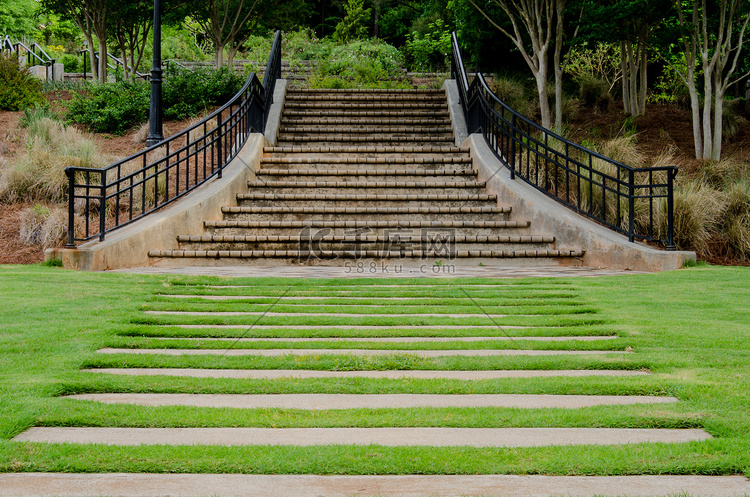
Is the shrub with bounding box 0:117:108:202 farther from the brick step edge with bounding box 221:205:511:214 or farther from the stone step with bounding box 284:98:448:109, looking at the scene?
the stone step with bounding box 284:98:448:109

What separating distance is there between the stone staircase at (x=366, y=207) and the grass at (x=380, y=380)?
2495mm

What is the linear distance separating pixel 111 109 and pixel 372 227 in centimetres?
908

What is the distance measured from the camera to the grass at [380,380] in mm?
2484

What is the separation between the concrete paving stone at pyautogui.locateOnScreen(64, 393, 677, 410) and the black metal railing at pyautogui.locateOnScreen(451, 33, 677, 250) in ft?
18.6

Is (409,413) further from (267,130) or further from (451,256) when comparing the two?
(267,130)

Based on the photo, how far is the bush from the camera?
16.8 m

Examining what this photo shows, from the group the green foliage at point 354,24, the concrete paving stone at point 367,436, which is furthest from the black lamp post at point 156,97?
the green foliage at point 354,24

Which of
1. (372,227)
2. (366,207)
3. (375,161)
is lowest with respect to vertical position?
(372,227)

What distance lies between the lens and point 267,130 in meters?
13.7

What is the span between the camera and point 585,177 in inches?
380

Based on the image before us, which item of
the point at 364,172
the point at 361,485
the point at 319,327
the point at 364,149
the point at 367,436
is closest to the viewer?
the point at 361,485

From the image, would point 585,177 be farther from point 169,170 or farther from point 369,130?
point 169,170

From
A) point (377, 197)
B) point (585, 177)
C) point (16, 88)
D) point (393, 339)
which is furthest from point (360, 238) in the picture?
point (16, 88)

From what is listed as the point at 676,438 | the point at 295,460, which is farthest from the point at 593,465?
the point at 295,460
